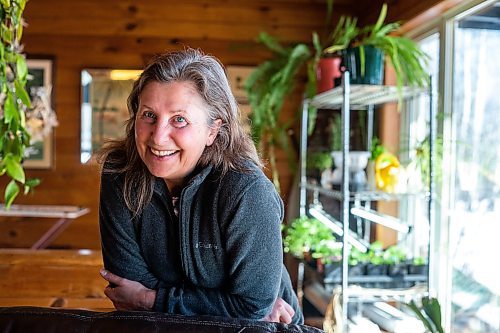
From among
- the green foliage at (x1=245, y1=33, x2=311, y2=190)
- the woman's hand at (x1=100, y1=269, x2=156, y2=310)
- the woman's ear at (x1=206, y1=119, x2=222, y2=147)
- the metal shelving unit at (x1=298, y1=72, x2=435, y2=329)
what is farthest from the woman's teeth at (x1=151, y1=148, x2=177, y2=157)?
the green foliage at (x1=245, y1=33, x2=311, y2=190)

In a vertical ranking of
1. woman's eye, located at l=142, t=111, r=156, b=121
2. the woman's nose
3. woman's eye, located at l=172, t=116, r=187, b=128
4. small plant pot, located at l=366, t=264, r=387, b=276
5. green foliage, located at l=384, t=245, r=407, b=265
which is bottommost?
small plant pot, located at l=366, t=264, r=387, b=276

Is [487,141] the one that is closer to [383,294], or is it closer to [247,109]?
[383,294]

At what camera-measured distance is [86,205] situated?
15.1 feet

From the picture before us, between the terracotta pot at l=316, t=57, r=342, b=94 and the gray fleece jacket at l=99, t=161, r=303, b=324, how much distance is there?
172 cm

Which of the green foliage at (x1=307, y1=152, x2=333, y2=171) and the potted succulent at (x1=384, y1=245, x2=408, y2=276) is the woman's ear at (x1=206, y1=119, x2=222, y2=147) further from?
the green foliage at (x1=307, y1=152, x2=333, y2=171)

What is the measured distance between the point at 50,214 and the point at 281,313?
285 cm

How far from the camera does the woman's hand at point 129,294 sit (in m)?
1.37

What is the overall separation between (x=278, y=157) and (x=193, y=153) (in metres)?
3.38

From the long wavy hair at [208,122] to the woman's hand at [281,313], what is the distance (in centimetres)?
35

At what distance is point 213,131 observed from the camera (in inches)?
54.4

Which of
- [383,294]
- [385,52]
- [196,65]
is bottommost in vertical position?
[383,294]

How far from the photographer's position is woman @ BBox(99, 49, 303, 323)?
1299 mm

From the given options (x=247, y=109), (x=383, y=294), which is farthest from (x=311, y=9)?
(x=383, y=294)

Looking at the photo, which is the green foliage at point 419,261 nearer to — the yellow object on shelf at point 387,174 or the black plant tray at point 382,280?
the black plant tray at point 382,280
